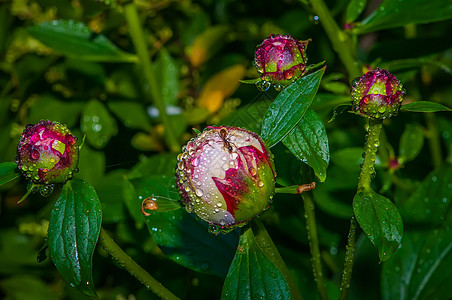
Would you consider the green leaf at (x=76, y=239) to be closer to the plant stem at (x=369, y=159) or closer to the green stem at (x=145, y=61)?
the plant stem at (x=369, y=159)

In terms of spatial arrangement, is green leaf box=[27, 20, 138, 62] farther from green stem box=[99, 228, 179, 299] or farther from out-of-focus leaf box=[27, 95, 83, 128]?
green stem box=[99, 228, 179, 299]

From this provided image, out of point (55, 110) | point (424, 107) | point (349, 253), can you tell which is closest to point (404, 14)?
point (424, 107)

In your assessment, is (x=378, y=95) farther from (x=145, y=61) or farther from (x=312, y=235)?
(x=145, y=61)

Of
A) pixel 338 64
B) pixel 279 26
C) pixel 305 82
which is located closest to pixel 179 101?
pixel 279 26

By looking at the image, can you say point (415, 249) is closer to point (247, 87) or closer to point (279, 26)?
point (247, 87)

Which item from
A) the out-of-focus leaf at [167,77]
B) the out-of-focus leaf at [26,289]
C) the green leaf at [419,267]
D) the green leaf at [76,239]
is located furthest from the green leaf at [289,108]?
the out-of-focus leaf at [26,289]

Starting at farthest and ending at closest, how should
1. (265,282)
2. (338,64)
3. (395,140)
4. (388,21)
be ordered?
(338,64) → (395,140) → (388,21) → (265,282)
